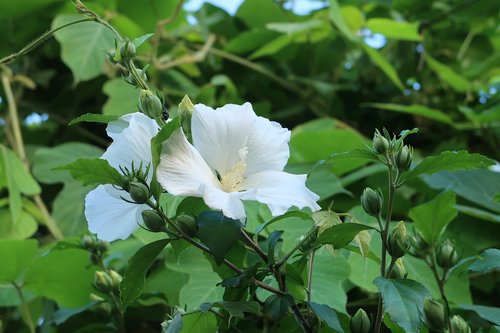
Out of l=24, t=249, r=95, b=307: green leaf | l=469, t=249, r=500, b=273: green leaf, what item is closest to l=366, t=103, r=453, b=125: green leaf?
l=24, t=249, r=95, b=307: green leaf

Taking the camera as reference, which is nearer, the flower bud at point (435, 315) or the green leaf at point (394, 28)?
the flower bud at point (435, 315)

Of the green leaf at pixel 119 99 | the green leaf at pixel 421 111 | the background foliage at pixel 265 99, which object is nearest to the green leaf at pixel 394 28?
the background foliage at pixel 265 99

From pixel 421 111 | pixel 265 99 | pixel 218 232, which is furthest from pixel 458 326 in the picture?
pixel 265 99

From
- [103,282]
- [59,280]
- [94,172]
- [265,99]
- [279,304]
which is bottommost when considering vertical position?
[265,99]

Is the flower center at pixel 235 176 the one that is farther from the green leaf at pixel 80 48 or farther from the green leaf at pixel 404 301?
the green leaf at pixel 80 48

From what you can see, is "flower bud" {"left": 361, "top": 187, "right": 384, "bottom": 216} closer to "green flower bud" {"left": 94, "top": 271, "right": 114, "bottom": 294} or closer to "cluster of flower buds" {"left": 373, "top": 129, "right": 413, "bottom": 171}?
"cluster of flower buds" {"left": 373, "top": 129, "right": 413, "bottom": 171}

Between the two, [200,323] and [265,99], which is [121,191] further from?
[265,99]
